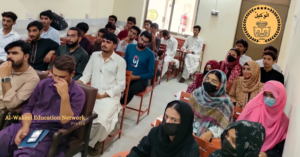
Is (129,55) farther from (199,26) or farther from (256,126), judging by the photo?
(199,26)

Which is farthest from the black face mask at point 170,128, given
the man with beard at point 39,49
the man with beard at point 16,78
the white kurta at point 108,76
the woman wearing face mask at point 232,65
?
the woman wearing face mask at point 232,65

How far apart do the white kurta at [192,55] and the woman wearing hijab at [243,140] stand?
5.04 meters

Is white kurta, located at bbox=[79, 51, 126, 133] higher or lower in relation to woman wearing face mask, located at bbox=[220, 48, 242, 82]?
lower

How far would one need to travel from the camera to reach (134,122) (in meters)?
3.94

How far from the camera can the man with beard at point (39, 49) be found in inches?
140

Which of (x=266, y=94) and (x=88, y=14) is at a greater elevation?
(x=88, y=14)

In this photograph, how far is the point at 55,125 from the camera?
2191 millimetres

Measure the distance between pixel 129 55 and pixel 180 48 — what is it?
364 cm

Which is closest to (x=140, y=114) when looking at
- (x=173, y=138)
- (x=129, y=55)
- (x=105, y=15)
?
(x=129, y=55)

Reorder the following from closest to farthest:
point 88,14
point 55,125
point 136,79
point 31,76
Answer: point 55,125 < point 31,76 < point 136,79 < point 88,14

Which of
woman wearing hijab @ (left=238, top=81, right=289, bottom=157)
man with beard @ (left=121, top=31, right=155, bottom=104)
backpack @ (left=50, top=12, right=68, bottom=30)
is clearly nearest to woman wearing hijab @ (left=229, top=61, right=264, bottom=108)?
woman wearing hijab @ (left=238, top=81, right=289, bottom=157)

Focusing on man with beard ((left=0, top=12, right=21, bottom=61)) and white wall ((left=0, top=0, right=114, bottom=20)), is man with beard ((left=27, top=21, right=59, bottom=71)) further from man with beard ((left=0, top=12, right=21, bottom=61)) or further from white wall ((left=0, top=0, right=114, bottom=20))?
white wall ((left=0, top=0, right=114, bottom=20))

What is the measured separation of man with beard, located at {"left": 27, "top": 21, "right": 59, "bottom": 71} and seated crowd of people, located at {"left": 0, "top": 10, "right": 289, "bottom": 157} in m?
0.01

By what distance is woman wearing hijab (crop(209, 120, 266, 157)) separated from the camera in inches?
65.8
